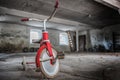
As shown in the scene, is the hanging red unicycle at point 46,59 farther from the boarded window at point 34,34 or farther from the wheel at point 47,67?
the boarded window at point 34,34

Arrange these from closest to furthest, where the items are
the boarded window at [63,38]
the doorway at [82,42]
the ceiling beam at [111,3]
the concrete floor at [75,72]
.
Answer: the concrete floor at [75,72] → the ceiling beam at [111,3] → the boarded window at [63,38] → the doorway at [82,42]

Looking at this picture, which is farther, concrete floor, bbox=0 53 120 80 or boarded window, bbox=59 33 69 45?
boarded window, bbox=59 33 69 45

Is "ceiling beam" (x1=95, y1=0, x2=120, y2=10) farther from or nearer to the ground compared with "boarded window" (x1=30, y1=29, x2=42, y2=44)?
farther from the ground

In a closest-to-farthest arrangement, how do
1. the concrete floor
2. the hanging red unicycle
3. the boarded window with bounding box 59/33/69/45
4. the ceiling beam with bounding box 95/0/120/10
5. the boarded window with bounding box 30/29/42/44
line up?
the hanging red unicycle < the concrete floor < the ceiling beam with bounding box 95/0/120/10 < the boarded window with bounding box 30/29/42/44 < the boarded window with bounding box 59/33/69/45

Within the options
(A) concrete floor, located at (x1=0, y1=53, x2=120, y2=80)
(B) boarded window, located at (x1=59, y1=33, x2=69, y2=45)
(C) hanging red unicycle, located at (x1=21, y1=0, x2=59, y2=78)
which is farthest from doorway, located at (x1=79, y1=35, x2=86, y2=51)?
(C) hanging red unicycle, located at (x1=21, y1=0, x2=59, y2=78)

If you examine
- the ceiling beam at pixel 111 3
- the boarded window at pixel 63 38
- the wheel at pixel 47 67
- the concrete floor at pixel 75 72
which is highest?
the ceiling beam at pixel 111 3

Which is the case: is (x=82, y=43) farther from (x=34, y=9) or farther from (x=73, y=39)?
(x=34, y=9)

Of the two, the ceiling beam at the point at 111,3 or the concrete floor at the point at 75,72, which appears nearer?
the concrete floor at the point at 75,72

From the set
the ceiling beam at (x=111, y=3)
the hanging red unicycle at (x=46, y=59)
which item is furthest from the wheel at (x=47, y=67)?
the ceiling beam at (x=111, y=3)

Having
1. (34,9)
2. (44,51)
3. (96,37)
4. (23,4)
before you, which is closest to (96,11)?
(34,9)

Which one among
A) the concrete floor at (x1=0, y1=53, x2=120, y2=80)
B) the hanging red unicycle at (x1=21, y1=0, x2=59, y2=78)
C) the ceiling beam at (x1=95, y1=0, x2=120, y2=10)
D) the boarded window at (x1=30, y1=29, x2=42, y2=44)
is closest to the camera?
the hanging red unicycle at (x1=21, y1=0, x2=59, y2=78)

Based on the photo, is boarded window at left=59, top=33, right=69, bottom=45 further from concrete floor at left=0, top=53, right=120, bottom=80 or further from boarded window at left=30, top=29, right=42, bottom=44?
concrete floor at left=0, top=53, right=120, bottom=80

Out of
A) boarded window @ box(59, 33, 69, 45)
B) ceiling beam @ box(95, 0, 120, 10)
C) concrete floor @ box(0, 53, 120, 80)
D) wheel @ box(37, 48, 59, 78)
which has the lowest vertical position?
concrete floor @ box(0, 53, 120, 80)

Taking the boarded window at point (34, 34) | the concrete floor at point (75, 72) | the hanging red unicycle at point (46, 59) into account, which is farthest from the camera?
the boarded window at point (34, 34)
